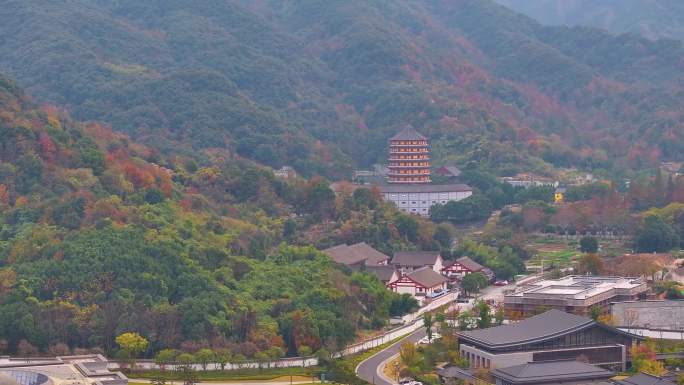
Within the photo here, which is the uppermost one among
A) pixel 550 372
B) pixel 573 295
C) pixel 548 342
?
pixel 573 295

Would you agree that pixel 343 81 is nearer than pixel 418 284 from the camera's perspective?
No

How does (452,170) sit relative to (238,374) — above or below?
above

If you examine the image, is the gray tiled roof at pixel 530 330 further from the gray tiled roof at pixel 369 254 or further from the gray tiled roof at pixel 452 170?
the gray tiled roof at pixel 452 170

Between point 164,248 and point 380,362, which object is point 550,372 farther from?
point 164,248

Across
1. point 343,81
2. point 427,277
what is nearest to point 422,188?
point 427,277

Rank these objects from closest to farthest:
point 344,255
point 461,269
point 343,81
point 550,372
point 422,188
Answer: point 550,372
point 344,255
point 461,269
point 422,188
point 343,81

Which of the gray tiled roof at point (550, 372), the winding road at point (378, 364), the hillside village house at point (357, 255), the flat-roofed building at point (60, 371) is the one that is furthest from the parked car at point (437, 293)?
the flat-roofed building at point (60, 371)

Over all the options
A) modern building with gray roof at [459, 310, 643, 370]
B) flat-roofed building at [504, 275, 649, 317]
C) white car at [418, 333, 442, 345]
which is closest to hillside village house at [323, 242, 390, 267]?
flat-roofed building at [504, 275, 649, 317]
